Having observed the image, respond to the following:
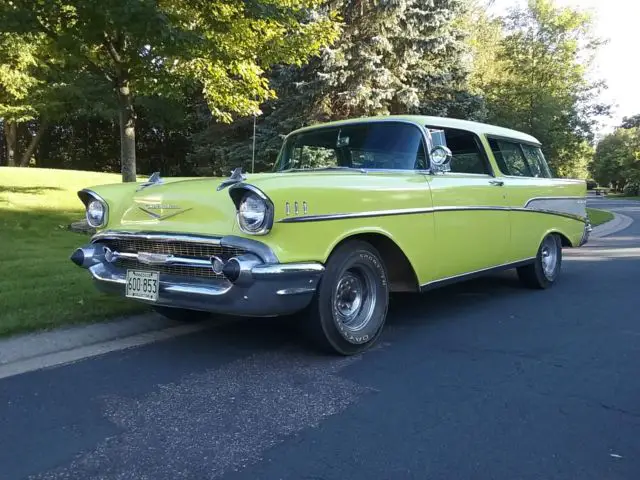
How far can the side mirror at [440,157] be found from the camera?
Result: 4.87 meters

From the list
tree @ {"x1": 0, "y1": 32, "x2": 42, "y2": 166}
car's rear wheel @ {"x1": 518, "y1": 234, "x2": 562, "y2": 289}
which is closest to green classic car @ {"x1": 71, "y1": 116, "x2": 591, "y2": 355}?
car's rear wheel @ {"x1": 518, "y1": 234, "x2": 562, "y2": 289}

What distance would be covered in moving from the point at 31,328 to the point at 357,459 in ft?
10.0

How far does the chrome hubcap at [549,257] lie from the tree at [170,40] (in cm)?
492

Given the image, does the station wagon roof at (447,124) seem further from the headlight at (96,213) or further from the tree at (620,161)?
the tree at (620,161)

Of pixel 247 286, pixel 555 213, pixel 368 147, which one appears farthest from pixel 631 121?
pixel 247 286

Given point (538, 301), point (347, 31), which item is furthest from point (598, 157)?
point (538, 301)

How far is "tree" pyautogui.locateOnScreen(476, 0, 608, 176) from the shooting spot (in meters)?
27.9

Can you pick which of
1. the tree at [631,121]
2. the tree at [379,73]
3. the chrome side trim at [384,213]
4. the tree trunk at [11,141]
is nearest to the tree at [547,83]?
the tree at [379,73]

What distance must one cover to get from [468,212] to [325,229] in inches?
77.3

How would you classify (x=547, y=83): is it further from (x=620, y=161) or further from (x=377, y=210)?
(x=620, y=161)

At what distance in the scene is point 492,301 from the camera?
20.6 feet

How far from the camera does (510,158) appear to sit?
653 centimetres

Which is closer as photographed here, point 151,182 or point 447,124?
point 151,182

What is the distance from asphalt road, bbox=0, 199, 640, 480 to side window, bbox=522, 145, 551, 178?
2486mm
